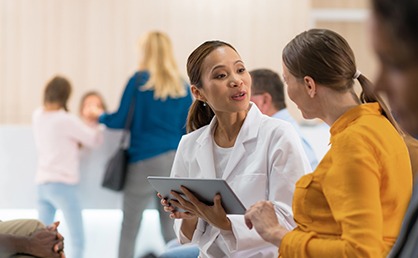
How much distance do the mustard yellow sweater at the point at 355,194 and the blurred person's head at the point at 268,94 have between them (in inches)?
77.1

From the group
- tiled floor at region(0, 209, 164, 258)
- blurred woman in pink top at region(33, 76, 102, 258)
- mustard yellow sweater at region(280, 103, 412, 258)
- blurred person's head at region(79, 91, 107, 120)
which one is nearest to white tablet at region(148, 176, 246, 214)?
mustard yellow sweater at region(280, 103, 412, 258)

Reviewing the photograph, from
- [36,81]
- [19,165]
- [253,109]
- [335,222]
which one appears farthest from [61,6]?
[335,222]

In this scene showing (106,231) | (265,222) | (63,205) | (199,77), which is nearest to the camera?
(265,222)

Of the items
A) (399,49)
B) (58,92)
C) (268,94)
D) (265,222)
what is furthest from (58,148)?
(399,49)

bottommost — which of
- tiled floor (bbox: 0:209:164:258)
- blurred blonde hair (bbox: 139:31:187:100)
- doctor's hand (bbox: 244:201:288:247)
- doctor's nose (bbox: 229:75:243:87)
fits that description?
tiled floor (bbox: 0:209:164:258)

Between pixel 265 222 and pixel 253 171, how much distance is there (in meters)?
0.39

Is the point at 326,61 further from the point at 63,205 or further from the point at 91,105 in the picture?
the point at 91,105

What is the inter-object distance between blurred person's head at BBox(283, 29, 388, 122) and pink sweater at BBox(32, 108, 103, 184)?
3.67 metres

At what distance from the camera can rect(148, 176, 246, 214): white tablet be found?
2252 millimetres

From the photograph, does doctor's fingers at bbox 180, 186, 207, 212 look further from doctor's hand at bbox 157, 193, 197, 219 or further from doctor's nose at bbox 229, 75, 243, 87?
doctor's nose at bbox 229, 75, 243, 87

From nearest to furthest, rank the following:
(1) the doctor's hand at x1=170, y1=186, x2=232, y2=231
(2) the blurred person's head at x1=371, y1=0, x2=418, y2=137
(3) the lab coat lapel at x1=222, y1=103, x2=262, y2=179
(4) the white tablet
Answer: (2) the blurred person's head at x1=371, y1=0, x2=418, y2=137
(4) the white tablet
(1) the doctor's hand at x1=170, y1=186, x2=232, y2=231
(3) the lab coat lapel at x1=222, y1=103, x2=262, y2=179

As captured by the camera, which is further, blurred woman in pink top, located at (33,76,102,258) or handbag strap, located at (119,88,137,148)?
blurred woman in pink top, located at (33,76,102,258)

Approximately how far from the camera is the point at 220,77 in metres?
2.62

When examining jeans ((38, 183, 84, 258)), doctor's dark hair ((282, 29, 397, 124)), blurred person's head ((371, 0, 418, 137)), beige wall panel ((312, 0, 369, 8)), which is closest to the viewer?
blurred person's head ((371, 0, 418, 137))
